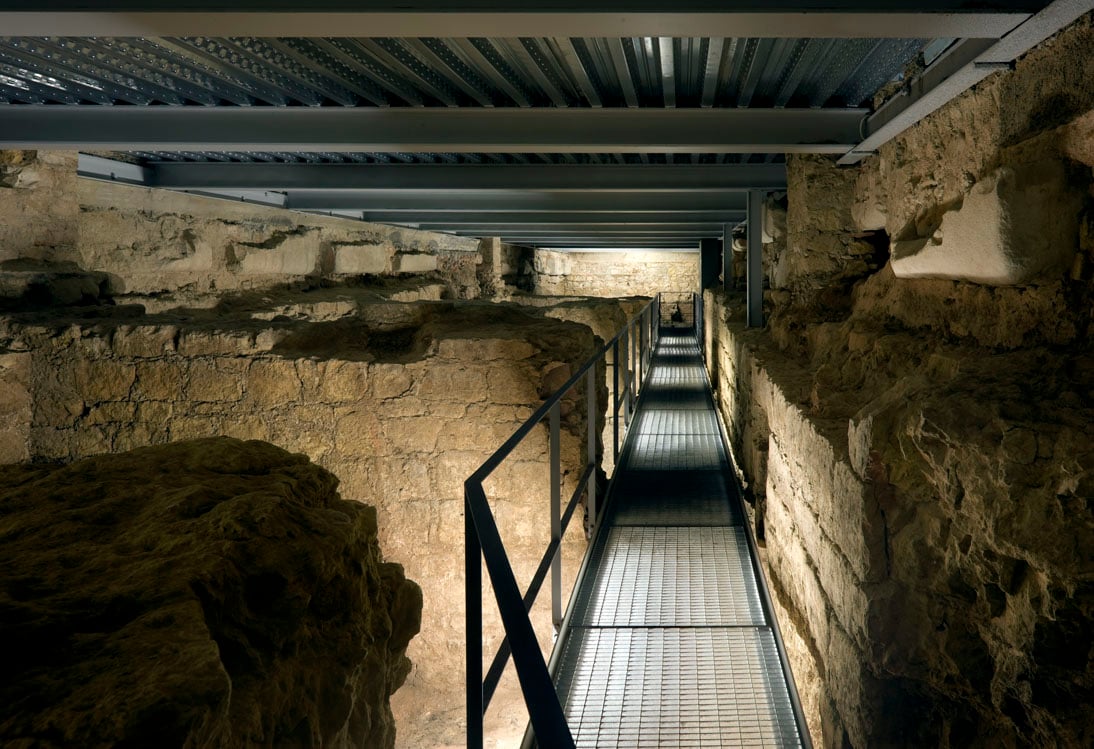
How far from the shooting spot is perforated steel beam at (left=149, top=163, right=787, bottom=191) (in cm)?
713

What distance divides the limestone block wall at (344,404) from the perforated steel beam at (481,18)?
7.10ft

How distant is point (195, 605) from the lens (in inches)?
54.0

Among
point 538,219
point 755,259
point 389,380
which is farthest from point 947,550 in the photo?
point 538,219

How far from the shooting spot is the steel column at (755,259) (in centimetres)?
798

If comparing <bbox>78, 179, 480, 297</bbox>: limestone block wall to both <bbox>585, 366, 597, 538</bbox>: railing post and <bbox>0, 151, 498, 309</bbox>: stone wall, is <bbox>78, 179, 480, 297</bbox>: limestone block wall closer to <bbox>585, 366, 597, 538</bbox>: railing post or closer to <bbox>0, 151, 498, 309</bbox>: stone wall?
<bbox>0, 151, 498, 309</bbox>: stone wall

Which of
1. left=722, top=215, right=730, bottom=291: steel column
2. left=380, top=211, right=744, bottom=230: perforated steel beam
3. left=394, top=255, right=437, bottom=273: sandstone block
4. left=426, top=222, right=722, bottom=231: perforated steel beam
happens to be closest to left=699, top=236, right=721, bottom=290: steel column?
left=426, top=222, right=722, bottom=231: perforated steel beam

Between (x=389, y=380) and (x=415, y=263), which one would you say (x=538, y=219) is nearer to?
(x=415, y=263)

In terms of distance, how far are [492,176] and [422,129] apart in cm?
244

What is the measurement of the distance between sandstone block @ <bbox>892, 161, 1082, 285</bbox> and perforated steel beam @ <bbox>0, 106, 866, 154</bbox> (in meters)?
2.64

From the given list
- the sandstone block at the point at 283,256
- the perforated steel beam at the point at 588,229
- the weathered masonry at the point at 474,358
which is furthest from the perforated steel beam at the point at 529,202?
the perforated steel beam at the point at 588,229

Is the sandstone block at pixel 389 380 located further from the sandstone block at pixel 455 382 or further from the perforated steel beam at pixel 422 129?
the perforated steel beam at pixel 422 129

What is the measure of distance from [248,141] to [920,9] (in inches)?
153

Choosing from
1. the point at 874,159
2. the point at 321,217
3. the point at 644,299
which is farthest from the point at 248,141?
the point at 644,299

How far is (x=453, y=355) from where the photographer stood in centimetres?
473
